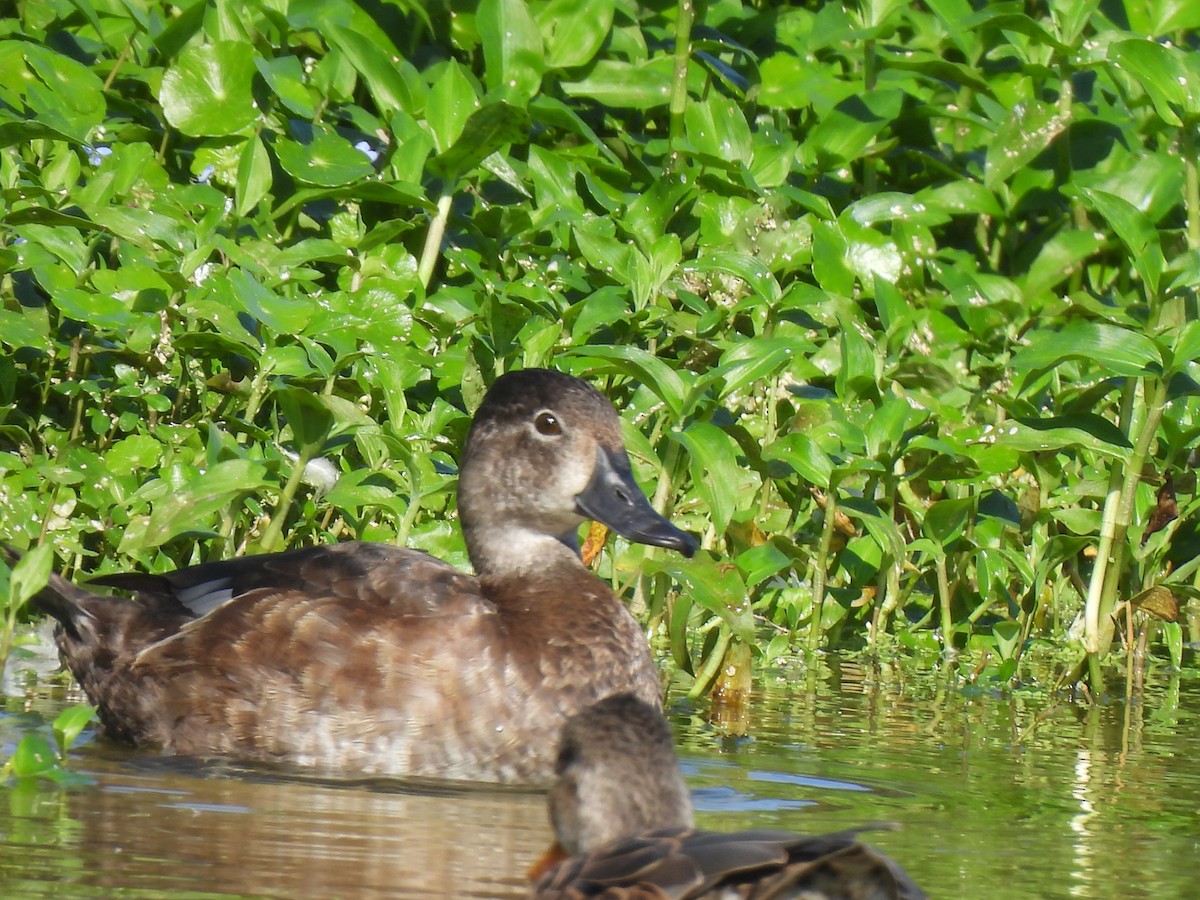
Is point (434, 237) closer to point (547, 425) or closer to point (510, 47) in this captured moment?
point (510, 47)

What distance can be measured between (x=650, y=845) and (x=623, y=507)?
2389 millimetres

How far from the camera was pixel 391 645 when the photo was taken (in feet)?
15.6

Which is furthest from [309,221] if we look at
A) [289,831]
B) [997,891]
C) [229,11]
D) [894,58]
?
[997,891]

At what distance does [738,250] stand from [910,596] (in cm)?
141

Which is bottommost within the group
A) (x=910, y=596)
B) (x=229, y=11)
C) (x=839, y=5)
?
(x=910, y=596)

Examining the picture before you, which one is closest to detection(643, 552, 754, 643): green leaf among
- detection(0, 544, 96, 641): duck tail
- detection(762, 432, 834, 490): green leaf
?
detection(762, 432, 834, 490): green leaf

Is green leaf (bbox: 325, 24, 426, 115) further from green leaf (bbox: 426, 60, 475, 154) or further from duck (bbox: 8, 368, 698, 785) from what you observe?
duck (bbox: 8, 368, 698, 785)

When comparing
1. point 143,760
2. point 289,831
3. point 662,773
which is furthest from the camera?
point 143,760

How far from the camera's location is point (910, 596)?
22.5ft

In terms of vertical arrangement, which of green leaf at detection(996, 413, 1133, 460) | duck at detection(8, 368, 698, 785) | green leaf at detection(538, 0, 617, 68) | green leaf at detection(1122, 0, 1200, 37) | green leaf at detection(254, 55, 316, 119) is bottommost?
duck at detection(8, 368, 698, 785)

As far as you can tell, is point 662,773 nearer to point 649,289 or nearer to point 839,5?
point 649,289

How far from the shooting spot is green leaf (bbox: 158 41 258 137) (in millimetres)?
7102

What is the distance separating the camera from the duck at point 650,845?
2682 millimetres

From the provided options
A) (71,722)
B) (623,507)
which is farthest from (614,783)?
(623,507)
